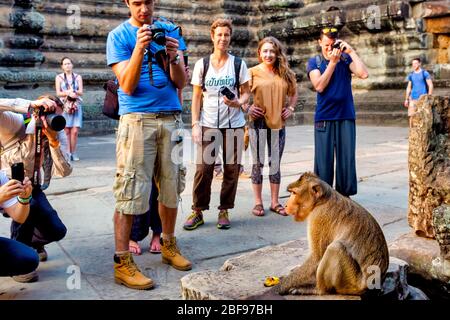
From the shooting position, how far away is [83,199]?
18.6 feet

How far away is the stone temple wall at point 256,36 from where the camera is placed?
1095 centimetres

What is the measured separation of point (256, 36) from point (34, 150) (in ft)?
40.8

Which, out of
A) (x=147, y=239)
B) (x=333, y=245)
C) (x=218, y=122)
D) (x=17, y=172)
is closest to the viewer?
(x=333, y=245)

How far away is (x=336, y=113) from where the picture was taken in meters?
4.76

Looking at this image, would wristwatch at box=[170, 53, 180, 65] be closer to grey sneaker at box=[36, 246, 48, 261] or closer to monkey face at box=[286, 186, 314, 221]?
monkey face at box=[286, 186, 314, 221]

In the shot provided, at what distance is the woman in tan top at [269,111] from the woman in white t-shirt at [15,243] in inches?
96.4

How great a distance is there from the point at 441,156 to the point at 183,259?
1.85 meters

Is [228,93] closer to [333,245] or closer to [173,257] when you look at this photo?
[173,257]

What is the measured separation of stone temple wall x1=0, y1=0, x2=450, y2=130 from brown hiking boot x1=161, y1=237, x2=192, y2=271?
7.68 metres

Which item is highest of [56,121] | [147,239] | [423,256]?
[56,121]

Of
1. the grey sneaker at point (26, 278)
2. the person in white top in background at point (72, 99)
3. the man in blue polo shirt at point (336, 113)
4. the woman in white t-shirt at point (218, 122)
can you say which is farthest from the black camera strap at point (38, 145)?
the person in white top in background at point (72, 99)

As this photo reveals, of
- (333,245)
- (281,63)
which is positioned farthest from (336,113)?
(333,245)

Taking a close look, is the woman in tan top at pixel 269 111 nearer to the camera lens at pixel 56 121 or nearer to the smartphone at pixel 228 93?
the smartphone at pixel 228 93

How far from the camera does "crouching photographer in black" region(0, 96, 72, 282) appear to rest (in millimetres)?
3361
